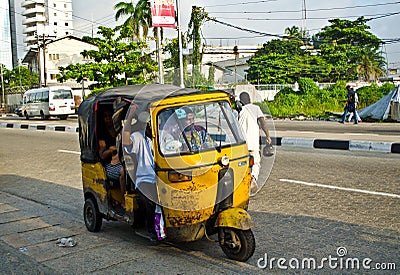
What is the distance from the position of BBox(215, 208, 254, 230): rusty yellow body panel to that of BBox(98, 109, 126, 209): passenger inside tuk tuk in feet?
4.05

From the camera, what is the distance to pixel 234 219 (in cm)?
432

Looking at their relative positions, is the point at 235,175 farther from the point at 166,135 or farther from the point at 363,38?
the point at 363,38

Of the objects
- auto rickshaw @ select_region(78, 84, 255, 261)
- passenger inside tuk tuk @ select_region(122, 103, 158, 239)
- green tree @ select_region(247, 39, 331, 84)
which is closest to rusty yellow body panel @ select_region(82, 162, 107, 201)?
auto rickshaw @ select_region(78, 84, 255, 261)

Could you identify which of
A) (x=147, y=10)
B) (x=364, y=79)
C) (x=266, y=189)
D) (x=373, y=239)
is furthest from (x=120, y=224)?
(x=364, y=79)

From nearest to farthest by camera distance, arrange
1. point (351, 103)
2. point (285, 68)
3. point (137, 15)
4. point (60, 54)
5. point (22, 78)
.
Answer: point (351, 103), point (137, 15), point (285, 68), point (60, 54), point (22, 78)

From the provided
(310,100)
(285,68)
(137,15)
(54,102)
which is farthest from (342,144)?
(285,68)

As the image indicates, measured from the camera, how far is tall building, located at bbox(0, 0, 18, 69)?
103 metres

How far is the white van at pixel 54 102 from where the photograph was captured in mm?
33688

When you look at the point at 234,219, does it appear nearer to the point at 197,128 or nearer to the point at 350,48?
the point at 197,128

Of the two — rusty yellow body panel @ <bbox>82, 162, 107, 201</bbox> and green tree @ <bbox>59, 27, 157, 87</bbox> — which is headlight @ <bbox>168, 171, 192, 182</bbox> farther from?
green tree @ <bbox>59, 27, 157, 87</bbox>

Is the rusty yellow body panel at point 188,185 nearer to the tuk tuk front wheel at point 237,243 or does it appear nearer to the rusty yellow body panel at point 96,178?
the tuk tuk front wheel at point 237,243

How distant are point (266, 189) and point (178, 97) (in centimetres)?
342

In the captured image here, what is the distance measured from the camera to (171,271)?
427cm

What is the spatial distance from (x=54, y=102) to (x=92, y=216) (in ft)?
96.8
